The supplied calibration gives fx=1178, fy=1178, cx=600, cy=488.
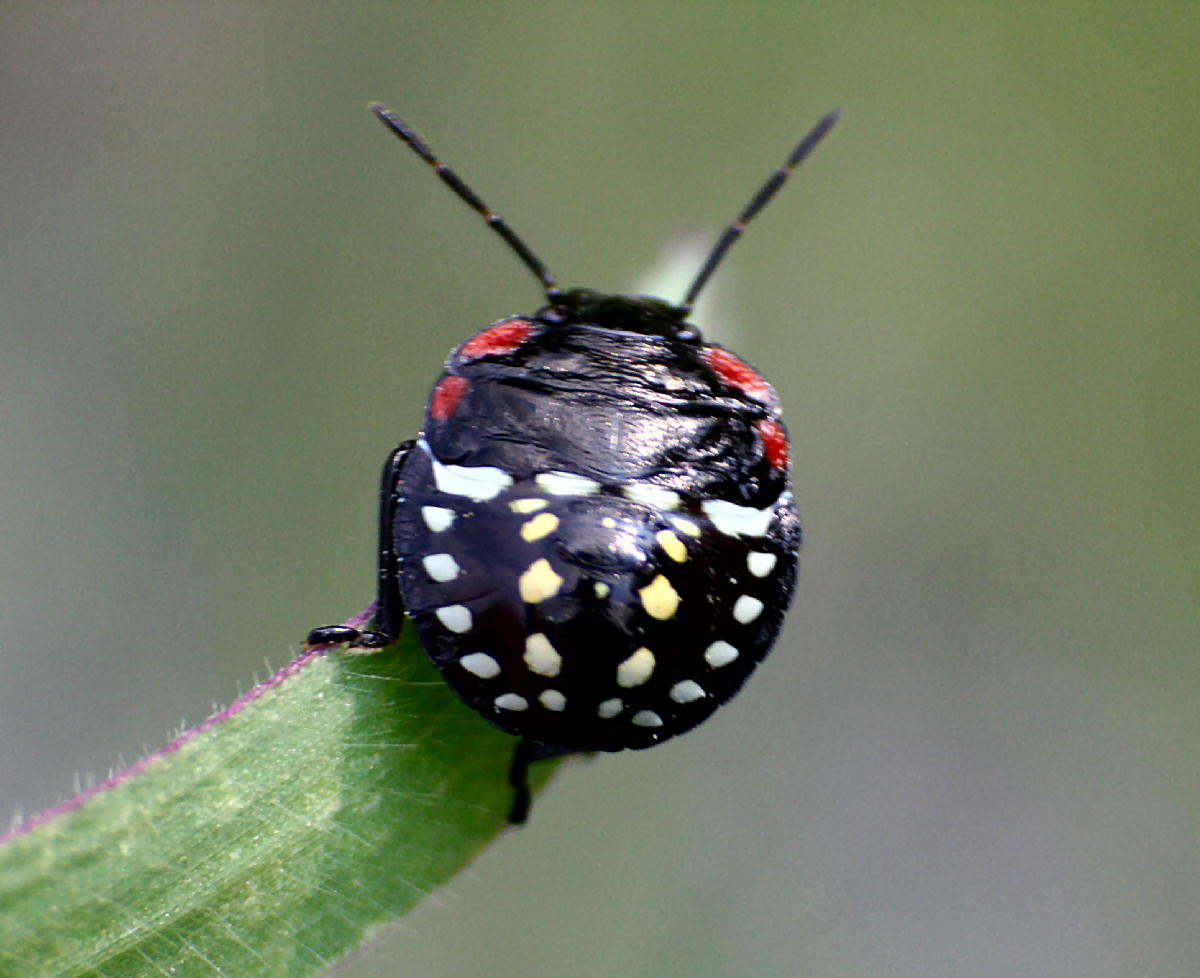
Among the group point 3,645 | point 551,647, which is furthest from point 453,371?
point 3,645

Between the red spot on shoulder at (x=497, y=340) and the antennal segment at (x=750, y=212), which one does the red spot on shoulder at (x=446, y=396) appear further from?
the antennal segment at (x=750, y=212)

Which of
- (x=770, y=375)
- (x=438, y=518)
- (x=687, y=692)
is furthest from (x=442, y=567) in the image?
(x=770, y=375)

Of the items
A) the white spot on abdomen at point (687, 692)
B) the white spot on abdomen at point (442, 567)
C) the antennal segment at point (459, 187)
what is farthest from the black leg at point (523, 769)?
the antennal segment at point (459, 187)

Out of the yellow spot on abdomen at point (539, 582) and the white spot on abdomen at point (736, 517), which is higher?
the white spot on abdomen at point (736, 517)

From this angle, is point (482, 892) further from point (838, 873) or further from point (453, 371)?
point (453, 371)

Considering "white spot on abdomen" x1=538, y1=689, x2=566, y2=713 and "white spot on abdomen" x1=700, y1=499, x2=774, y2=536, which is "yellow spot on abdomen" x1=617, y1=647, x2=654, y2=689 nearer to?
"white spot on abdomen" x1=538, y1=689, x2=566, y2=713

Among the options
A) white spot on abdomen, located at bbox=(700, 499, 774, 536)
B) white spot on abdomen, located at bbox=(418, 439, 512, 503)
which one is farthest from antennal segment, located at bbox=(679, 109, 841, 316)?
white spot on abdomen, located at bbox=(418, 439, 512, 503)
